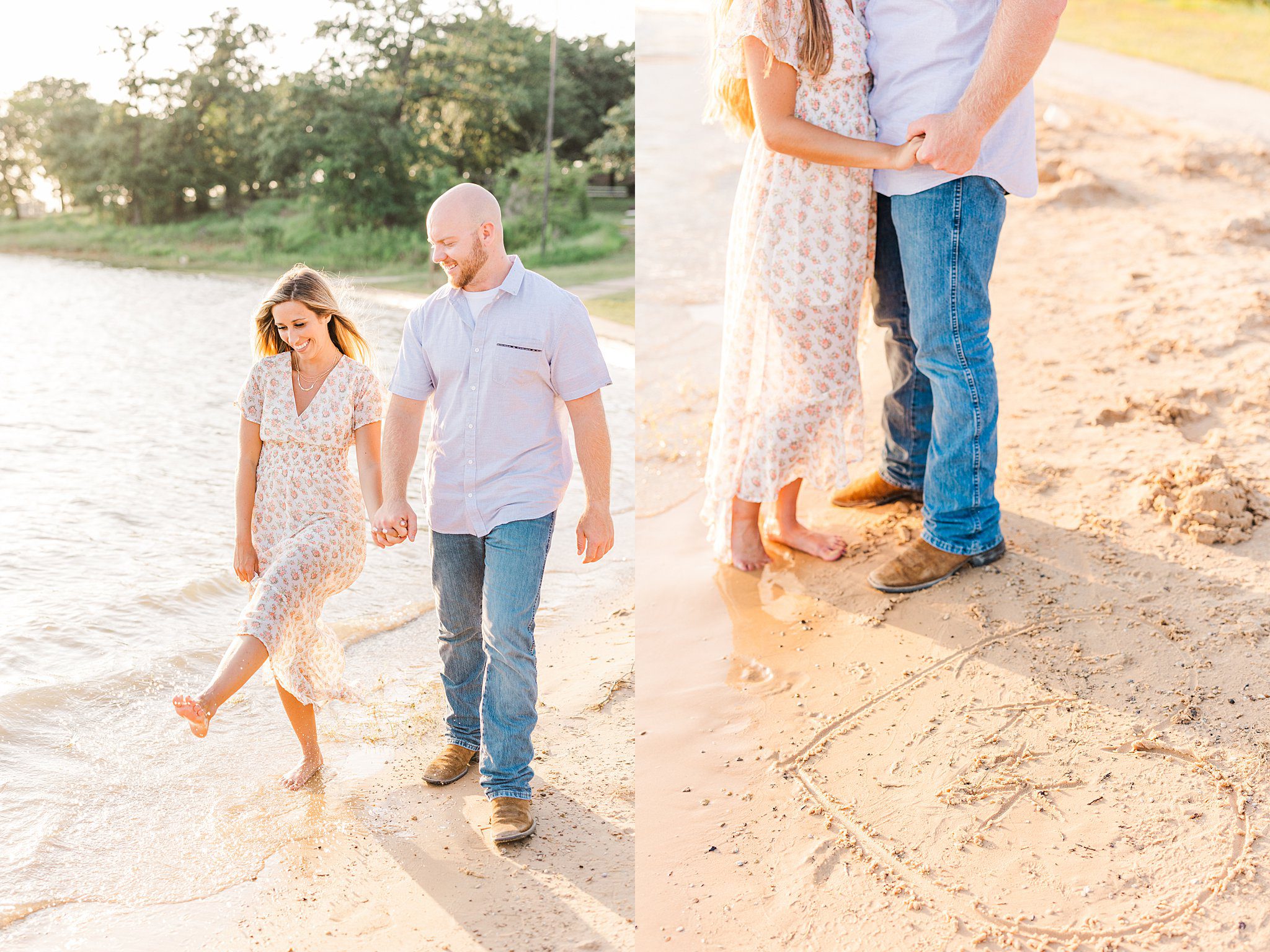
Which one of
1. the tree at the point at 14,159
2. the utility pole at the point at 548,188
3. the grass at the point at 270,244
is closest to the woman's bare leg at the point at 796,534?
the grass at the point at 270,244

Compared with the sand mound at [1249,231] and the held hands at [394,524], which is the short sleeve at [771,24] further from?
the sand mound at [1249,231]

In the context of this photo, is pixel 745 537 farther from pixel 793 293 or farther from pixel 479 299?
pixel 479 299

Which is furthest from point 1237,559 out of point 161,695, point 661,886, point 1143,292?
point 161,695

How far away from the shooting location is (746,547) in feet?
11.9

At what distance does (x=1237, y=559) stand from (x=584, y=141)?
3216 centimetres

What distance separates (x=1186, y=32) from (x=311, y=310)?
17231 mm

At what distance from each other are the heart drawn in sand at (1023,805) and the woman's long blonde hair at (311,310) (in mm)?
1580

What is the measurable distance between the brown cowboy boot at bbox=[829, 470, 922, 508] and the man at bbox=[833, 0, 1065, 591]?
0.45 m

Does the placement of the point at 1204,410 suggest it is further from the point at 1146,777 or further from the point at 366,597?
the point at 366,597

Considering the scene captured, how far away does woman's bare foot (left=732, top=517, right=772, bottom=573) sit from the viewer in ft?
11.9

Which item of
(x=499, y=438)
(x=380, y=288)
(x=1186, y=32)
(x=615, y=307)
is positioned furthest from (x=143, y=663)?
(x=380, y=288)

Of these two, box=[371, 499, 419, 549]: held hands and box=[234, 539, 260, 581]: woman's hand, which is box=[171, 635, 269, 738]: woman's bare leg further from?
box=[371, 499, 419, 549]: held hands

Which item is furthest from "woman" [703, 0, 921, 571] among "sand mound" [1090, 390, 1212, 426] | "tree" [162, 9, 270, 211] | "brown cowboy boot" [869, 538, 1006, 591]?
"tree" [162, 9, 270, 211]

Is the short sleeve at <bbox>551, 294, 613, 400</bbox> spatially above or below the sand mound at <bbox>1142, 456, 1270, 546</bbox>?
above
